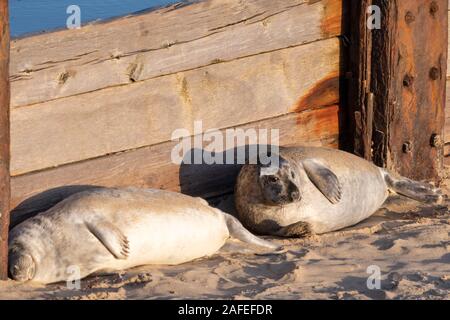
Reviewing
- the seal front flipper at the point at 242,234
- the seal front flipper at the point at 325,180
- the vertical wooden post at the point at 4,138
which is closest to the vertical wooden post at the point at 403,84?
the seal front flipper at the point at 325,180

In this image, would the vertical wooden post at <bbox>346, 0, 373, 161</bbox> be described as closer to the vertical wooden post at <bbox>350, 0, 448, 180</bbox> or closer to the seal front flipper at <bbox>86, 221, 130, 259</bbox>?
the vertical wooden post at <bbox>350, 0, 448, 180</bbox>

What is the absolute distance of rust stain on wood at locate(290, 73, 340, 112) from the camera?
23.9 feet

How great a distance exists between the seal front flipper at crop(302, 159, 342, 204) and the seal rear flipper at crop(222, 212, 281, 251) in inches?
26.9

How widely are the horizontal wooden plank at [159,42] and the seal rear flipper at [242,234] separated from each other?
3.13ft

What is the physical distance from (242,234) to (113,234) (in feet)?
2.98

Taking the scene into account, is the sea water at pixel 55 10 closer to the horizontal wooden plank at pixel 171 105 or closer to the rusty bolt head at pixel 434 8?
the horizontal wooden plank at pixel 171 105

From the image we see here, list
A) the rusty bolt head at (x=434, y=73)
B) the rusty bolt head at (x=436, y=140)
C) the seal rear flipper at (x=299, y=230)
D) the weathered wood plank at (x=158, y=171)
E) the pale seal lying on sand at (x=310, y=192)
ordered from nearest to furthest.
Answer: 1. the weathered wood plank at (x=158, y=171)
2. the seal rear flipper at (x=299, y=230)
3. the pale seal lying on sand at (x=310, y=192)
4. the rusty bolt head at (x=434, y=73)
5. the rusty bolt head at (x=436, y=140)

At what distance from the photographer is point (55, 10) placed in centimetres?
882

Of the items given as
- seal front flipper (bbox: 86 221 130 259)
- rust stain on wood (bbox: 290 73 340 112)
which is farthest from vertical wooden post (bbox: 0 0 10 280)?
rust stain on wood (bbox: 290 73 340 112)

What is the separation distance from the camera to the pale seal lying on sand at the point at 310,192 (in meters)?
6.80

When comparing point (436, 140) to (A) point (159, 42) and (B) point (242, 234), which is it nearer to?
(B) point (242, 234)

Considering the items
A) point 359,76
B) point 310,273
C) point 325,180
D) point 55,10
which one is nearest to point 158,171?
point 325,180
